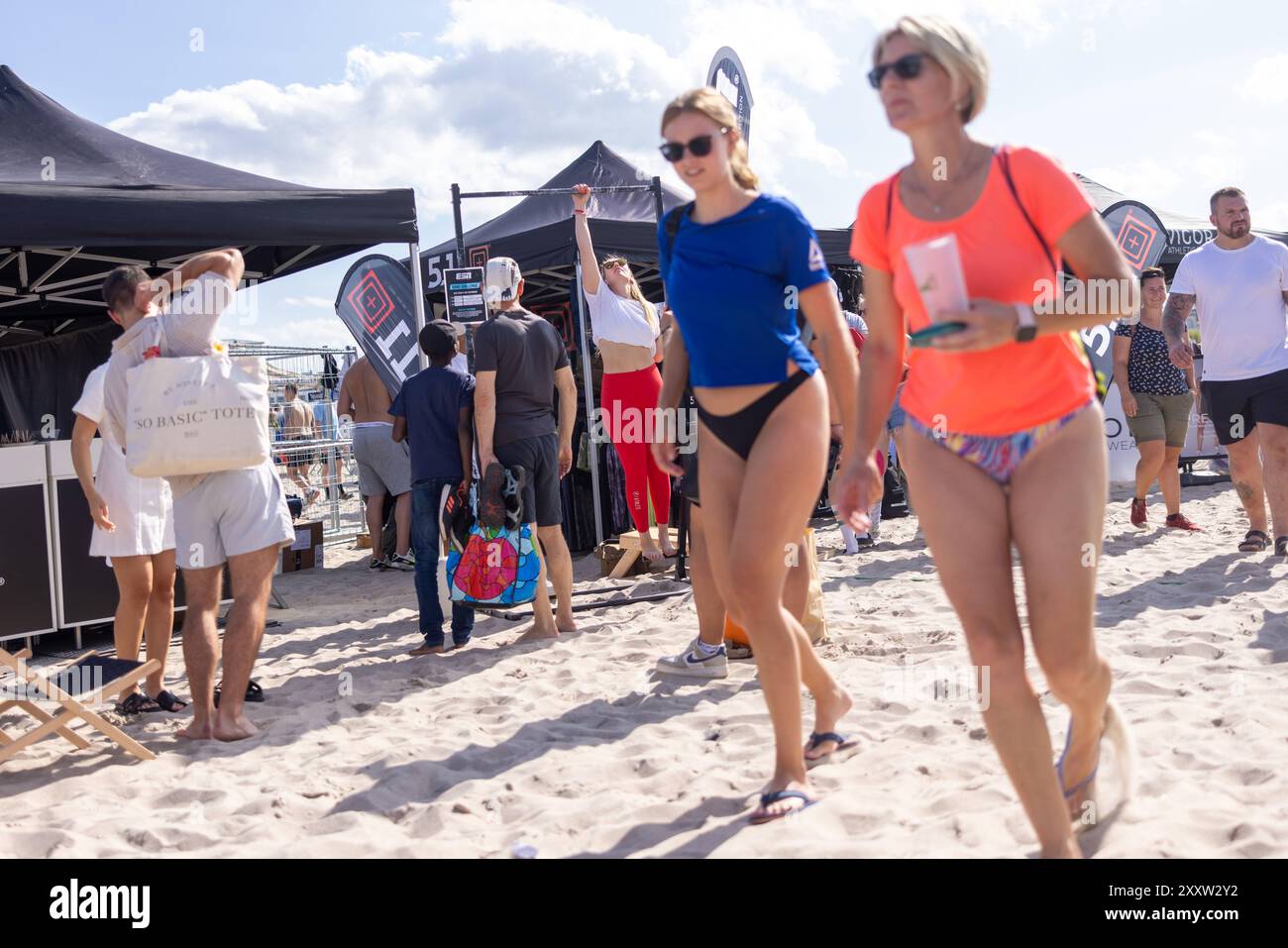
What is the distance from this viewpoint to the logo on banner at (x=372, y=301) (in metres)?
8.65

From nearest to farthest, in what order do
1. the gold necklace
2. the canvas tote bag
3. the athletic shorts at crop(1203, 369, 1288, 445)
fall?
the gold necklace → the canvas tote bag → the athletic shorts at crop(1203, 369, 1288, 445)

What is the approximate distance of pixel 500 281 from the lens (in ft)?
18.6

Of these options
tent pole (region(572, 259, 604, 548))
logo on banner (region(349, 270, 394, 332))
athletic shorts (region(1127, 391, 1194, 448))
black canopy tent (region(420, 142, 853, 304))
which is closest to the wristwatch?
black canopy tent (region(420, 142, 853, 304))

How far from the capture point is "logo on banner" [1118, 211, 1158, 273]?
38.7 feet

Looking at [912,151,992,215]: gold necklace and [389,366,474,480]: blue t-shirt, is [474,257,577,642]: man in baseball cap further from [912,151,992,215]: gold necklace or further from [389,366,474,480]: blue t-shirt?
[912,151,992,215]: gold necklace

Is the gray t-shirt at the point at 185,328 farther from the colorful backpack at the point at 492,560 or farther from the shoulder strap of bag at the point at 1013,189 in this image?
the shoulder strap of bag at the point at 1013,189

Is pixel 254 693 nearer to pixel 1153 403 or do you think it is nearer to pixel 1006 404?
pixel 1006 404

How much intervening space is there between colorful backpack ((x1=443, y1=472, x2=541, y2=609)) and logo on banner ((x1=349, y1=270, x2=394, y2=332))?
3.49 metres

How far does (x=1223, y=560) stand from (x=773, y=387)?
4.78 metres

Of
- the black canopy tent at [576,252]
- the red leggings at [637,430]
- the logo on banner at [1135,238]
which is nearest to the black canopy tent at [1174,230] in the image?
the logo on banner at [1135,238]

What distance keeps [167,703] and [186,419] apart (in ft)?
4.85

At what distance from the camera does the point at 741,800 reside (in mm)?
3102

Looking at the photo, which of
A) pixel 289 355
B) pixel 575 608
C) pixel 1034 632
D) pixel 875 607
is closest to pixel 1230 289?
pixel 875 607
